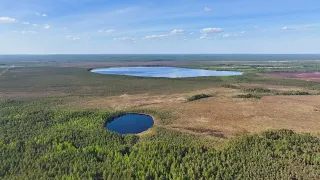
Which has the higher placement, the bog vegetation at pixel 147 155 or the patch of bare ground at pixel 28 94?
the patch of bare ground at pixel 28 94

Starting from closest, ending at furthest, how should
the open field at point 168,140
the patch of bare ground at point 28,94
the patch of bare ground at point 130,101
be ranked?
the open field at point 168,140, the patch of bare ground at point 130,101, the patch of bare ground at point 28,94

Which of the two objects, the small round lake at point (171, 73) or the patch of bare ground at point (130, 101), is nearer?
the patch of bare ground at point (130, 101)

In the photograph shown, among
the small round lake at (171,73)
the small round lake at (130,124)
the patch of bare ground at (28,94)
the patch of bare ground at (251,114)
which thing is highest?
the small round lake at (171,73)

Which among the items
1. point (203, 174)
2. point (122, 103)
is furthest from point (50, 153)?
point (122, 103)

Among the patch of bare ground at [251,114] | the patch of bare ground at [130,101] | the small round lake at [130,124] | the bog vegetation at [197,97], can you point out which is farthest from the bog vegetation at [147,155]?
the bog vegetation at [197,97]

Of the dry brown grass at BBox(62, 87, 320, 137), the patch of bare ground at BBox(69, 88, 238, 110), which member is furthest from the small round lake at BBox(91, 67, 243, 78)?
the dry brown grass at BBox(62, 87, 320, 137)

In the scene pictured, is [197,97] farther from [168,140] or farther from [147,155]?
[147,155]

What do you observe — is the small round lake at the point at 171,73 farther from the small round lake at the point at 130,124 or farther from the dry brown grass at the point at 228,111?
the small round lake at the point at 130,124
